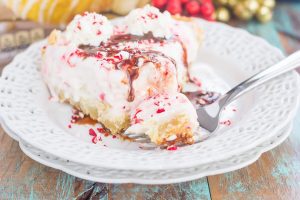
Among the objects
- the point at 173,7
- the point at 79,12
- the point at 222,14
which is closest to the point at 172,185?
the point at 79,12

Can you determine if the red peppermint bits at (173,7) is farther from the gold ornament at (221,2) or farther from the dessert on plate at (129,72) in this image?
the dessert on plate at (129,72)

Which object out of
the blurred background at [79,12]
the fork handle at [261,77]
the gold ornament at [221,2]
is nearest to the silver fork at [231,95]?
the fork handle at [261,77]

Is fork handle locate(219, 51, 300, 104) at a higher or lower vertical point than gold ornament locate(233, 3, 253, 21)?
higher

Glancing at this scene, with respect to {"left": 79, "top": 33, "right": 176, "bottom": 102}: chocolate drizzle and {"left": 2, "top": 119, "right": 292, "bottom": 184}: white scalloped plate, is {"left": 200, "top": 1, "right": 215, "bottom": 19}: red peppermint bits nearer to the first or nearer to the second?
{"left": 79, "top": 33, "right": 176, "bottom": 102}: chocolate drizzle

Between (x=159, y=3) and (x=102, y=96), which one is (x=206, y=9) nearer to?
(x=159, y=3)

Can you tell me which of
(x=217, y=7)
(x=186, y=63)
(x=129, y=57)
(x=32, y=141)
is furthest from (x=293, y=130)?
(x=217, y=7)

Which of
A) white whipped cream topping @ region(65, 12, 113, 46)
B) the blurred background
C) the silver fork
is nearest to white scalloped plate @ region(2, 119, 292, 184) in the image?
the silver fork
